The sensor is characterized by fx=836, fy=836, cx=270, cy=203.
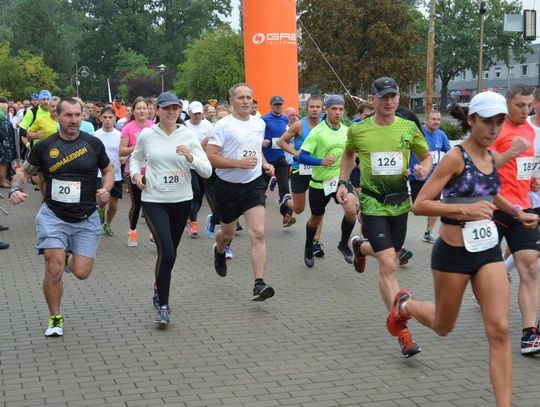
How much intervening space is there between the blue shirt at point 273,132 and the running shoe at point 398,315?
7.56 m

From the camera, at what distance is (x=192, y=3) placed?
92812 mm

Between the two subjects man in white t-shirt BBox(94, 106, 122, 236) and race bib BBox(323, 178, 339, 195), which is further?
man in white t-shirt BBox(94, 106, 122, 236)

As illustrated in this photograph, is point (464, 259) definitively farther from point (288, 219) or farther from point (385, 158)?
point (288, 219)

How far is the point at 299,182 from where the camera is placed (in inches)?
430

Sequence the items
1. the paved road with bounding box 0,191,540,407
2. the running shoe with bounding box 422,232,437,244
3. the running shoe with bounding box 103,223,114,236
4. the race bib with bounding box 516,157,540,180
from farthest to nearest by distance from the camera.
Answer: the running shoe with bounding box 103,223,114,236
the running shoe with bounding box 422,232,437,244
the race bib with bounding box 516,157,540,180
the paved road with bounding box 0,191,540,407

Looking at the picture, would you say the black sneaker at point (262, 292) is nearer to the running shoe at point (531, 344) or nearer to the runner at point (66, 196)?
the runner at point (66, 196)

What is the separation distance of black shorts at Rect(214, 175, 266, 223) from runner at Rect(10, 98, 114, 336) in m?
1.36

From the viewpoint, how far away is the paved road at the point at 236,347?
5.28m

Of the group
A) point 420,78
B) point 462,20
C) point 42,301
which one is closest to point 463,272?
point 42,301

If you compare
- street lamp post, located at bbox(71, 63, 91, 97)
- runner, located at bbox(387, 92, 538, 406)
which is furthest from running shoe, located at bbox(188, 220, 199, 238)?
street lamp post, located at bbox(71, 63, 91, 97)

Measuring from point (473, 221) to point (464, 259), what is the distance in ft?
0.73

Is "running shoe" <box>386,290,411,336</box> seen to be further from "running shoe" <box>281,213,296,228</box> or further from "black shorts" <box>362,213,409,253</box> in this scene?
"running shoe" <box>281,213,296,228</box>

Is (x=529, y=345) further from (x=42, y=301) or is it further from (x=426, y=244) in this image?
(x=426, y=244)

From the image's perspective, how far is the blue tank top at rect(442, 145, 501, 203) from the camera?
187 inches
